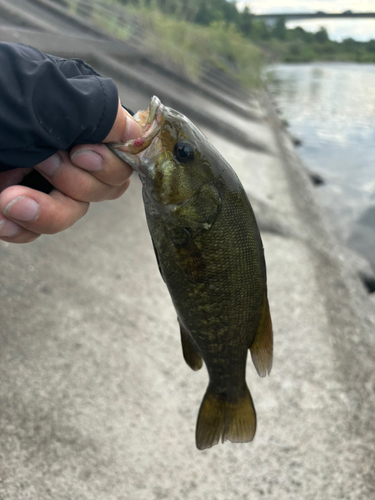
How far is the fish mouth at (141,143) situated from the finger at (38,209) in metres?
0.30

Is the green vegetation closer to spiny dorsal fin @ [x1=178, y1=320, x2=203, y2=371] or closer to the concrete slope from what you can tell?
the concrete slope

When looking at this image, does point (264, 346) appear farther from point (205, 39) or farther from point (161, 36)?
point (205, 39)

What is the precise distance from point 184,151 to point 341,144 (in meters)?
19.1

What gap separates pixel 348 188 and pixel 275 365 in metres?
10.6

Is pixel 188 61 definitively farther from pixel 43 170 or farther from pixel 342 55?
pixel 342 55

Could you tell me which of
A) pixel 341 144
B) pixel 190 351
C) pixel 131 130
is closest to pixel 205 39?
pixel 341 144

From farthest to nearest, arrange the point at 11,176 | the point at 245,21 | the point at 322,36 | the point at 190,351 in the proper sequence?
the point at 322,36
the point at 245,21
the point at 190,351
the point at 11,176

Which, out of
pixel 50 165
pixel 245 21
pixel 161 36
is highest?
pixel 50 165

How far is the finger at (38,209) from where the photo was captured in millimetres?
1463

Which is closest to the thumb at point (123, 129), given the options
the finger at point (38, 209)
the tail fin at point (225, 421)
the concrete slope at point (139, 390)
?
the finger at point (38, 209)

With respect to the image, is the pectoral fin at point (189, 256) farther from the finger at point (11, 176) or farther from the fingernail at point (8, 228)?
the finger at point (11, 176)

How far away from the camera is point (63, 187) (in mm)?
1683

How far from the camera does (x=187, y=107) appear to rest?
10734mm

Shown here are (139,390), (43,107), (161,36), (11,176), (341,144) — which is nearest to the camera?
(43,107)
